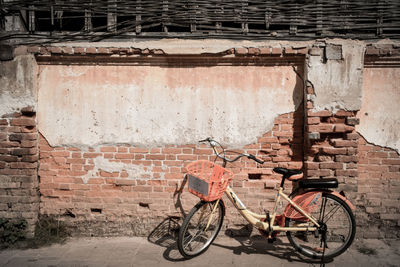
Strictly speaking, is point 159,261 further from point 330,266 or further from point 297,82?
point 297,82

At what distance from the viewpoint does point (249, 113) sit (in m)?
4.21

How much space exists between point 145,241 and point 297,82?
10.1 ft

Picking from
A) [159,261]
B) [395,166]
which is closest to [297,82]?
[395,166]

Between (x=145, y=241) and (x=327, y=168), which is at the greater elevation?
(x=327, y=168)

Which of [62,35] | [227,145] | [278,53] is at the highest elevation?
[62,35]

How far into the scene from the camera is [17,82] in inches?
164

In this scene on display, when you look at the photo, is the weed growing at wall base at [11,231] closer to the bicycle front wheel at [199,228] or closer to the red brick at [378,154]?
the bicycle front wheel at [199,228]

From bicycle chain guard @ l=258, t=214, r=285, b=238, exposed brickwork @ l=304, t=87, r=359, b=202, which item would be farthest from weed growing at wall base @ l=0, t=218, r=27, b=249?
exposed brickwork @ l=304, t=87, r=359, b=202

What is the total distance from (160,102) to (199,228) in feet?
5.92

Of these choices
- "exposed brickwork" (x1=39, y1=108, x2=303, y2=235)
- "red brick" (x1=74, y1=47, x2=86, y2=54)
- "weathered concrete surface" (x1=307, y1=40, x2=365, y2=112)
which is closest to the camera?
"weathered concrete surface" (x1=307, y1=40, x2=365, y2=112)

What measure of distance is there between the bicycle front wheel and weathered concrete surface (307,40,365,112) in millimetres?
1949

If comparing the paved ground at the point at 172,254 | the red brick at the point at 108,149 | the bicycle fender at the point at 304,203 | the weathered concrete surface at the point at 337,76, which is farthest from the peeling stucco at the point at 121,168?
the weathered concrete surface at the point at 337,76

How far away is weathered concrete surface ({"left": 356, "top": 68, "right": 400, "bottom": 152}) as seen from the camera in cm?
418

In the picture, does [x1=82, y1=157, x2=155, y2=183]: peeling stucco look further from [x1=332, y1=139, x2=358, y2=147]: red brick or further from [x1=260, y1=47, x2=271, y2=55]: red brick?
[x1=332, y1=139, x2=358, y2=147]: red brick
